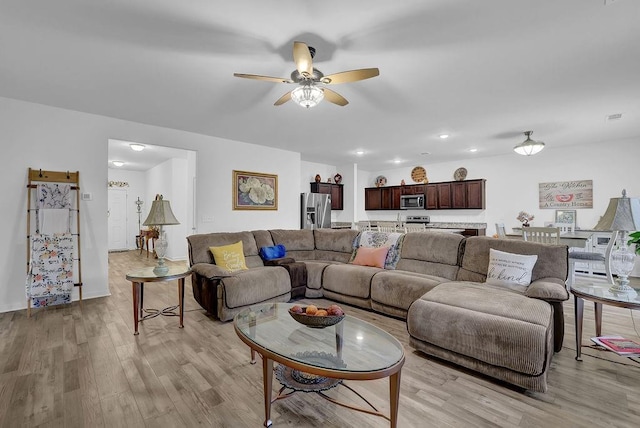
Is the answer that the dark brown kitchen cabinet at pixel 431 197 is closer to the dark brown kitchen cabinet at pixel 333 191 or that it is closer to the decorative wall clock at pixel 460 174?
the decorative wall clock at pixel 460 174

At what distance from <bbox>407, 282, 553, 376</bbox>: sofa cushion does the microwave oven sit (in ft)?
17.5

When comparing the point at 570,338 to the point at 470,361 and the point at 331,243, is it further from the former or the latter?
the point at 331,243

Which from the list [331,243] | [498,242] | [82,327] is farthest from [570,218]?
[82,327]

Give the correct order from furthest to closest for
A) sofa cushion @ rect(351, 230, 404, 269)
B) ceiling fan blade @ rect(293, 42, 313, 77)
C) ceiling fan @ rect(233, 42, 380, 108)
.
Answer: sofa cushion @ rect(351, 230, 404, 269) < ceiling fan @ rect(233, 42, 380, 108) < ceiling fan blade @ rect(293, 42, 313, 77)

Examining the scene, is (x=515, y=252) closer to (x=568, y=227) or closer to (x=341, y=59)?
(x=341, y=59)

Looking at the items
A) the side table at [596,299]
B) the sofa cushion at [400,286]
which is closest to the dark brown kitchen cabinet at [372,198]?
the sofa cushion at [400,286]

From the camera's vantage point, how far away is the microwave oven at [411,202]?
25.3 ft

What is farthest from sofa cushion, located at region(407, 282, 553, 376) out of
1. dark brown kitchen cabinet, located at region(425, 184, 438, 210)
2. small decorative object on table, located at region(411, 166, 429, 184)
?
small decorative object on table, located at region(411, 166, 429, 184)

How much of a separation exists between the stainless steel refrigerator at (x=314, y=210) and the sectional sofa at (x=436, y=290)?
222cm

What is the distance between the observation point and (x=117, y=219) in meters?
8.76

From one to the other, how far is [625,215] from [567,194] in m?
4.41

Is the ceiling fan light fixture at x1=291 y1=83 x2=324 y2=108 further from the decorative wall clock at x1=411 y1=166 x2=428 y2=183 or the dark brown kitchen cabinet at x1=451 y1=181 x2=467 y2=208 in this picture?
the decorative wall clock at x1=411 y1=166 x2=428 y2=183

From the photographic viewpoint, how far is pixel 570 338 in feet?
9.00

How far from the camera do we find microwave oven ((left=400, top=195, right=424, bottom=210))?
771 centimetres
